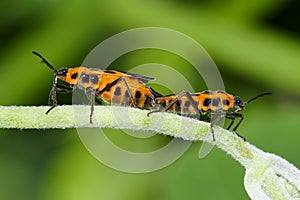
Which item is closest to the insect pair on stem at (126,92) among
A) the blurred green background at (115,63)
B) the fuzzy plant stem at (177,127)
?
the fuzzy plant stem at (177,127)

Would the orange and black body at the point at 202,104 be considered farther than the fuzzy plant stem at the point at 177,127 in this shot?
Yes

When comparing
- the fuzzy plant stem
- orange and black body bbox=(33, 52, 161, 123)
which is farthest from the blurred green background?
the fuzzy plant stem

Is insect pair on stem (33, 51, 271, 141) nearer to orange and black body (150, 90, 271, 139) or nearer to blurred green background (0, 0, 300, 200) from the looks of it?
orange and black body (150, 90, 271, 139)

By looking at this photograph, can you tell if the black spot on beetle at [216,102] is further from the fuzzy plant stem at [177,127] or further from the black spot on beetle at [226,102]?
the fuzzy plant stem at [177,127]

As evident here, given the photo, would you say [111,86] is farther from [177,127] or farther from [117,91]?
[177,127]

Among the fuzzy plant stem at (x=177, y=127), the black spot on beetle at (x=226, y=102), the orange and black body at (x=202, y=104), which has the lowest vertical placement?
the fuzzy plant stem at (x=177, y=127)
